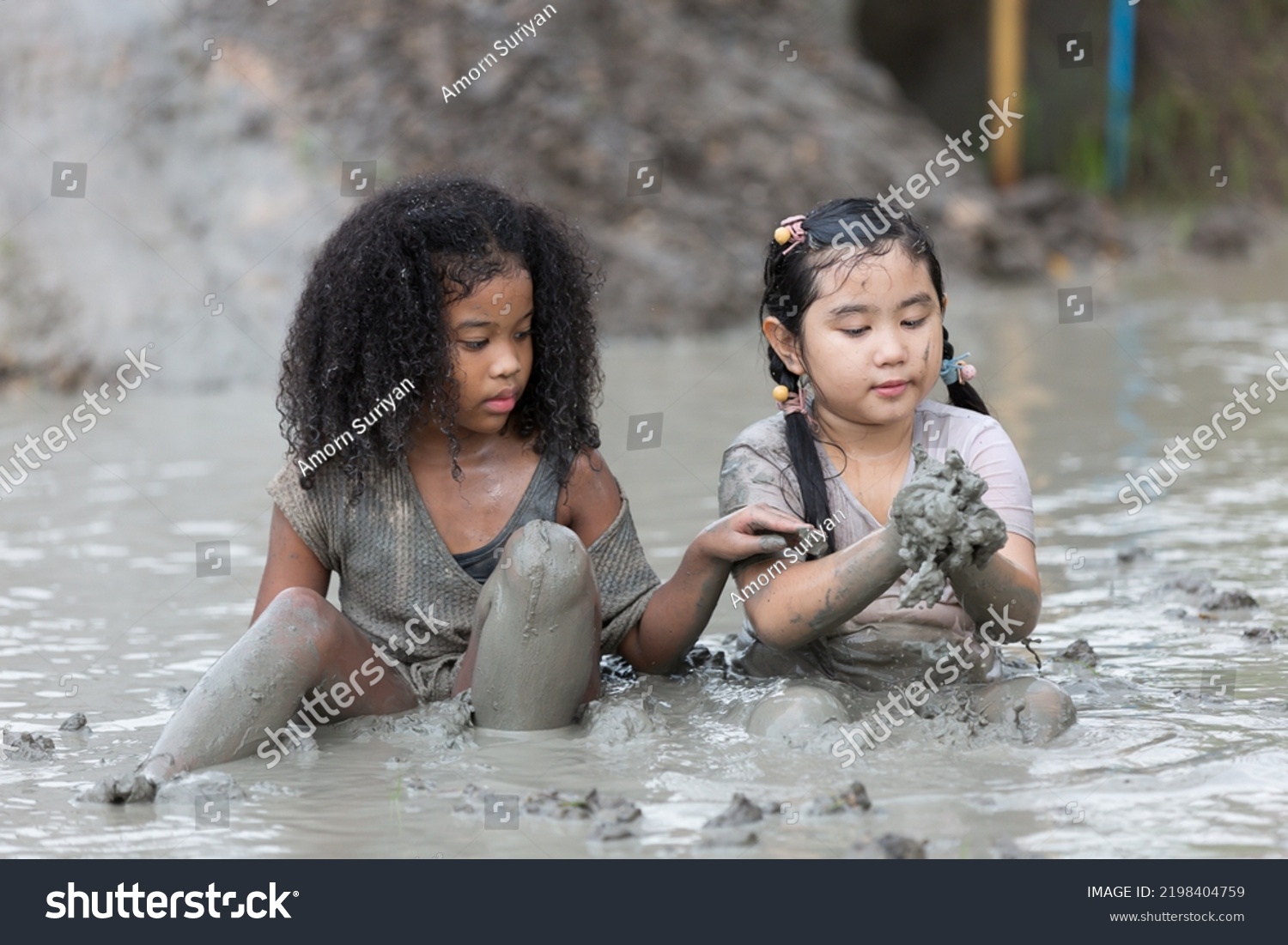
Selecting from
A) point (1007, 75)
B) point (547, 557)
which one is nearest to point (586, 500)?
point (547, 557)

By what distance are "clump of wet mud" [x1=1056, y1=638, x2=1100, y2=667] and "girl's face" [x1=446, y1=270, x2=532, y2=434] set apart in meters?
1.32

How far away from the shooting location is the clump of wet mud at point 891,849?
2318 millimetres

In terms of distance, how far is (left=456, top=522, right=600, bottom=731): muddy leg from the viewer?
290 centimetres

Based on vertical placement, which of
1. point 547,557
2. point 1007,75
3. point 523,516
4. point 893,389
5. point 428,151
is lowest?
point 547,557

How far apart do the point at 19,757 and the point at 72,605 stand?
1.25m

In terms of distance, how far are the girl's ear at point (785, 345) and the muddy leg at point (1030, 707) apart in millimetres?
724

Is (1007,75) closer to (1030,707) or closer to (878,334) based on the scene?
(878,334)

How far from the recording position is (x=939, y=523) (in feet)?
8.54

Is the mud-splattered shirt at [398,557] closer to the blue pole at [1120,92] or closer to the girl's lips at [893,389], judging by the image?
the girl's lips at [893,389]

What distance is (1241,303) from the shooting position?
357 inches

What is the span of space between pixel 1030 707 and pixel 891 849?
667mm

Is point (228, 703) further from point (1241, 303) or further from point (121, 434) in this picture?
point (1241, 303)

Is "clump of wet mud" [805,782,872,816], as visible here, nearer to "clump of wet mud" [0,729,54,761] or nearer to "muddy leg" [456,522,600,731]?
"muddy leg" [456,522,600,731]
